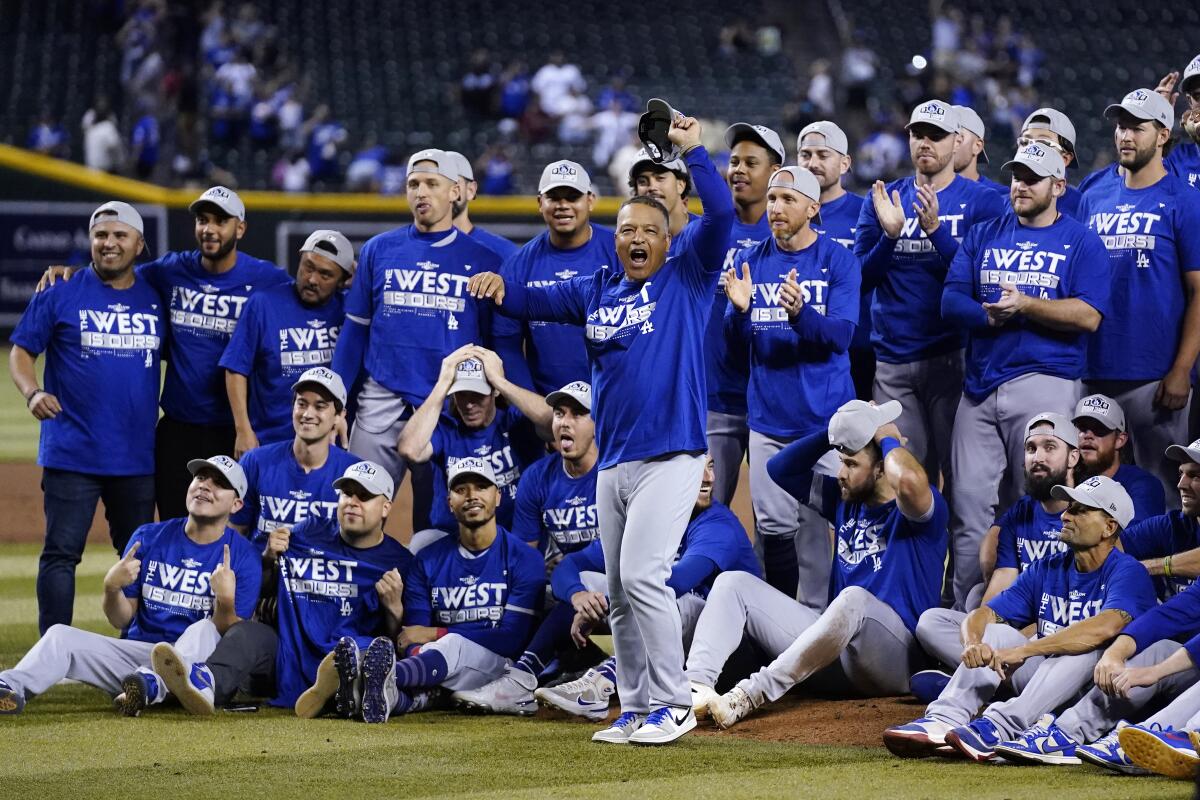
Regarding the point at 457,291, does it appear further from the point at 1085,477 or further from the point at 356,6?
the point at 356,6

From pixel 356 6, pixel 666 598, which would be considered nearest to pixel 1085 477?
pixel 666 598

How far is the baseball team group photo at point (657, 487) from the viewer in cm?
558

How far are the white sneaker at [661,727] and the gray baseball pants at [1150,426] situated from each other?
2.42 m

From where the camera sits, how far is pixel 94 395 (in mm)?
7715

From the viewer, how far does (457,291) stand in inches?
295

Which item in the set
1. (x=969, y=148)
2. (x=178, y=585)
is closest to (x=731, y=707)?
(x=178, y=585)

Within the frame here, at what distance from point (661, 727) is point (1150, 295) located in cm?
280

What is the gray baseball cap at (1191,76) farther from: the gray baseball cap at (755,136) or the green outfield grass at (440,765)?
the green outfield grass at (440,765)


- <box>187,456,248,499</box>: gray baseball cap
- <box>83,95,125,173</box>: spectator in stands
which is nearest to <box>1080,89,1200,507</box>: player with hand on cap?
<box>187,456,248,499</box>: gray baseball cap

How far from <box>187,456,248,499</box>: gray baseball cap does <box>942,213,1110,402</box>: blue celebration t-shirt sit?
2.95m

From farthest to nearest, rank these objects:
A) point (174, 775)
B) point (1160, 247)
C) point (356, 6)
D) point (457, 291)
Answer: point (356, 6) → point (457, 291) → point (1160, 247) → point (174, 775)

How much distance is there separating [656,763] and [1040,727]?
4.14ft

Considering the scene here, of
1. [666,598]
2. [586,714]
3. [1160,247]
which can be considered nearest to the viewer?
[666,598]

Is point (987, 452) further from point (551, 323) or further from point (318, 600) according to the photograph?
point (318, 600)
